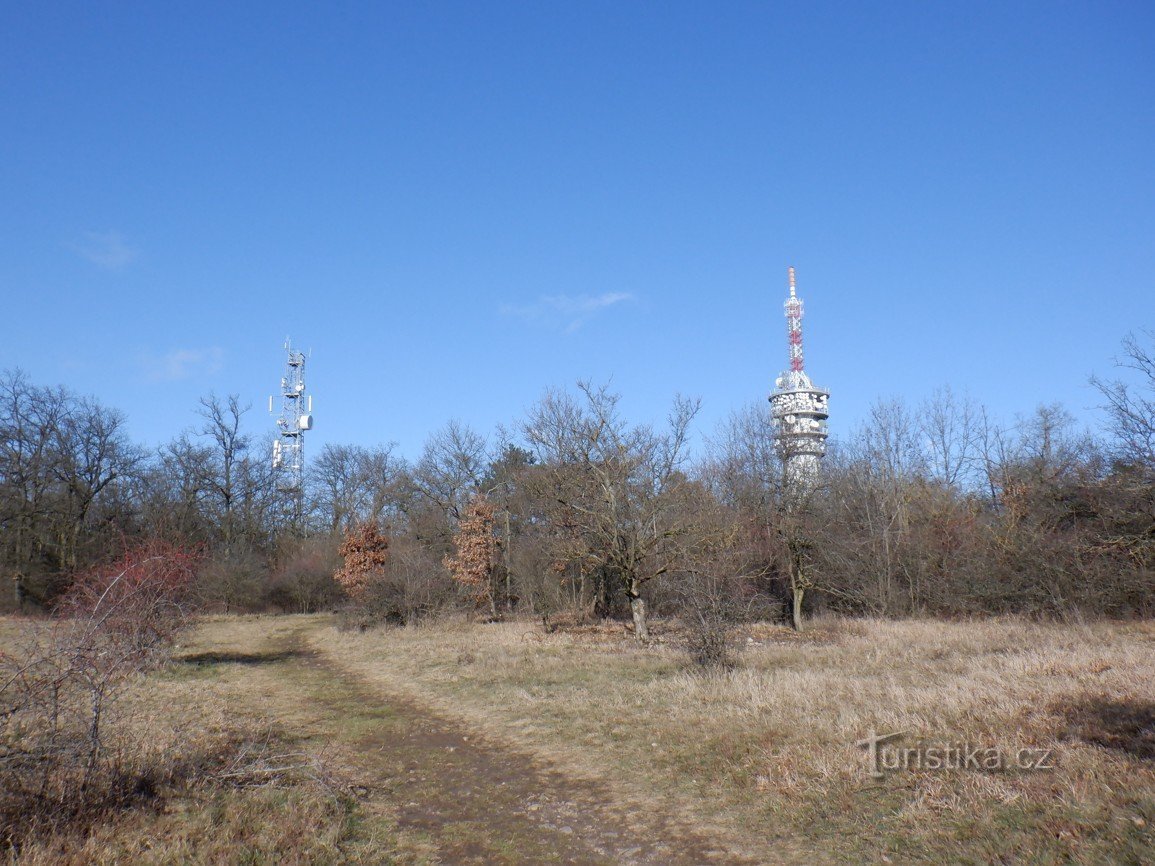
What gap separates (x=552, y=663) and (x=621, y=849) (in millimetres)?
9806

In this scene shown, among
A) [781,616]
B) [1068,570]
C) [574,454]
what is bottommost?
[781,616]

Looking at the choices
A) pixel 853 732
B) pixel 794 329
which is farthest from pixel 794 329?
pixel 853 732

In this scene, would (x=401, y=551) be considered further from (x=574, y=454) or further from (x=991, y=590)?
(x=991, y=590)

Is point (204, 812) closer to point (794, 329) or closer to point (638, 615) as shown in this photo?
point (638, 615)

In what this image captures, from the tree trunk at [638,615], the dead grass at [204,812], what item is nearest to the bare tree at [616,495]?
the tree trunk at [638,615]

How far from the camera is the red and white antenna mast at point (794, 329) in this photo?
5666cm

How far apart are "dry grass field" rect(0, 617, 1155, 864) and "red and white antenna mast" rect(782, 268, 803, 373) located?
144ft

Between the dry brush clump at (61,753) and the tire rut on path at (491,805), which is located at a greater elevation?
the dry brush clump at (61,753)

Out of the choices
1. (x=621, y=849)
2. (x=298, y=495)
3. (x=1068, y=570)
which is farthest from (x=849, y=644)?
(x=298, y=495)

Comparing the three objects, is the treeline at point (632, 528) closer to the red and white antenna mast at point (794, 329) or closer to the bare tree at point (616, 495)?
the bare tree at point (616, 495)

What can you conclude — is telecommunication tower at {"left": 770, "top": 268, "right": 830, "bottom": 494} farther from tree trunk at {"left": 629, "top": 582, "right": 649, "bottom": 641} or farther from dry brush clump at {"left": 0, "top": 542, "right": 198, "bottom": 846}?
dry brush clump at {"left": 0, "top": 542, "right": 198, "bottom": 846}

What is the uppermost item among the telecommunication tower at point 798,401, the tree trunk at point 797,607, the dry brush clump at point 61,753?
the telecommunication tower at point 798,401

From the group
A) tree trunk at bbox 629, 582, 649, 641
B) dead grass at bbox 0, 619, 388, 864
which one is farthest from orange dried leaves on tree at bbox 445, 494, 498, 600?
dead grass at bbox 0, 619, 388, 864

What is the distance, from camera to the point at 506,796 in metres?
7.34
